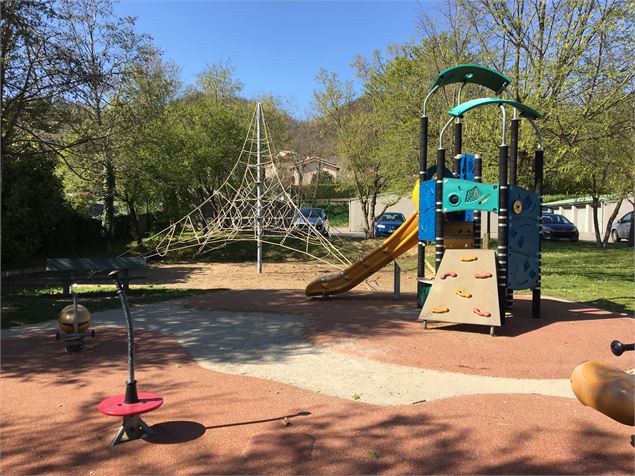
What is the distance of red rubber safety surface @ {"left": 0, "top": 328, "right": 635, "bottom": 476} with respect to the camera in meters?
3.32

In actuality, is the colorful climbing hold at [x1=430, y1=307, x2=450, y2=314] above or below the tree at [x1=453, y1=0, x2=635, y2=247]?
below

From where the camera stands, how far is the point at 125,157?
20344 millimetres

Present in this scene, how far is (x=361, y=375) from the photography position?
548 cm

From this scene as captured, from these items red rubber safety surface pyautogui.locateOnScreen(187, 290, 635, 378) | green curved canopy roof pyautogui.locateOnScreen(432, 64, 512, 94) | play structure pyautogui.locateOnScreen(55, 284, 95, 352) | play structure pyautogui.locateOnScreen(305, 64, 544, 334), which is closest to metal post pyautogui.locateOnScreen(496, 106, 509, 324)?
play structure pyautogui.locateOnScreen(305, 64, 544, 334)

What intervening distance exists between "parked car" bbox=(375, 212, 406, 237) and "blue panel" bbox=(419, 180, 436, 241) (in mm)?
19615

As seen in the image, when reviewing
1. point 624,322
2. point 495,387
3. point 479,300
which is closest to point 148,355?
point 495,387

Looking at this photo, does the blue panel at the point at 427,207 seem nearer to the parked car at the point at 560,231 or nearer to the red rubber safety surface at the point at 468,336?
the red rubber safety surface at the point at 468,336

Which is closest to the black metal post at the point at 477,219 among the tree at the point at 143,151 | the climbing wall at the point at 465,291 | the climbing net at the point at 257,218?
the climbing wall at the point at 465,291

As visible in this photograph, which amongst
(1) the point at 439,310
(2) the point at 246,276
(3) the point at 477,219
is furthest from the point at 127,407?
(2) the point at 246,276

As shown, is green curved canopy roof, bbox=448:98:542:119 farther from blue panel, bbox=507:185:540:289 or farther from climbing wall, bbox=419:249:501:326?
climbing wall, bbox=419:249:501:326

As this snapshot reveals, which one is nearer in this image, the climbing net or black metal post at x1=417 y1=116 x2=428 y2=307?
black metal post at x1=417 y1=116 x2=428 y2=307

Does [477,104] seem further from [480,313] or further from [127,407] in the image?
[127,407]

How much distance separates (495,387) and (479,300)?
7.93 feet

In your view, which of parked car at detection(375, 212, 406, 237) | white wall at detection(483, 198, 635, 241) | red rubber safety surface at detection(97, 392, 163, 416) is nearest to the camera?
red rubber safety surface at detection(97, 392, 163, 416)
